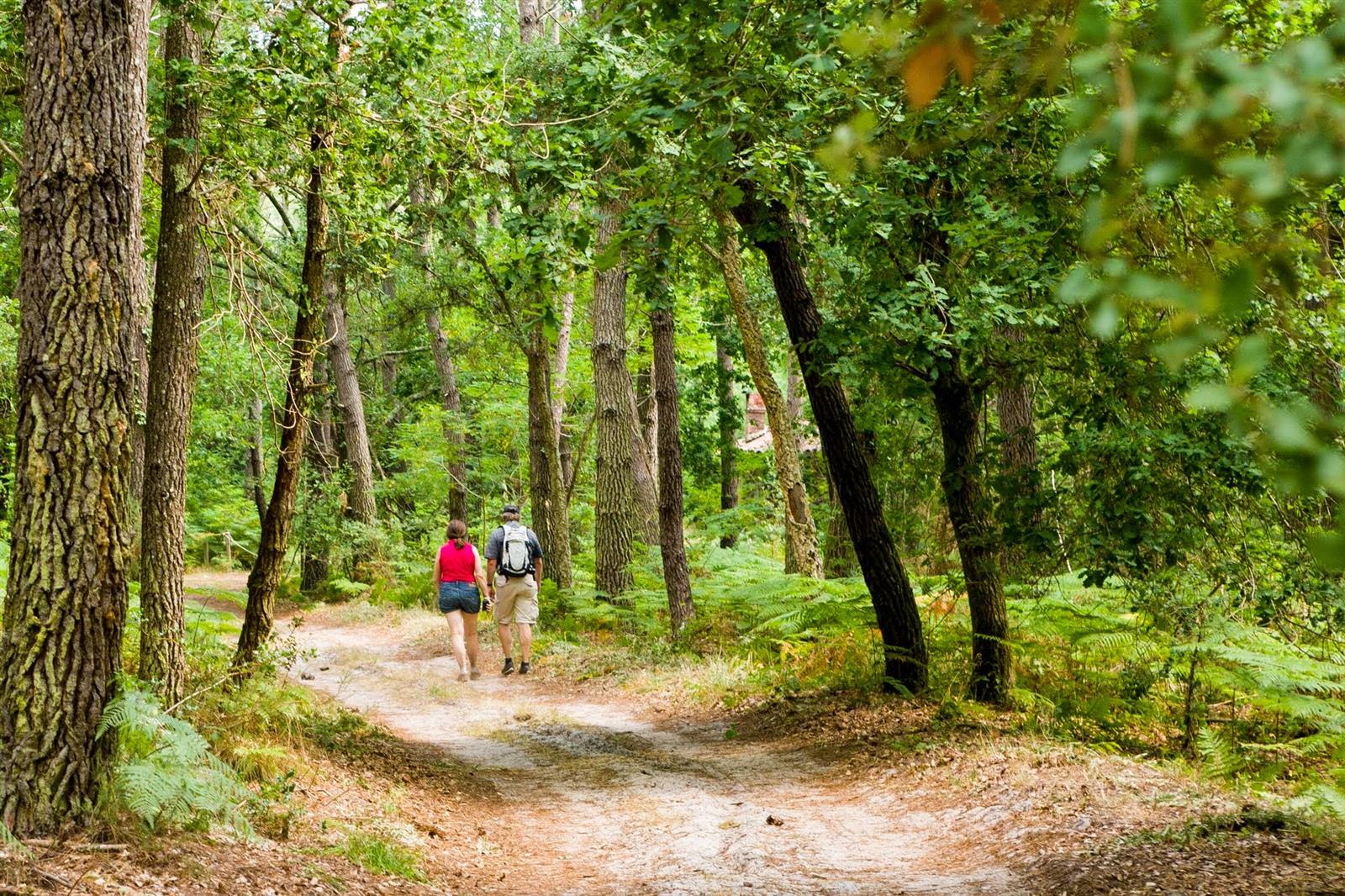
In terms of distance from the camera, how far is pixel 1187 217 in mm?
7523

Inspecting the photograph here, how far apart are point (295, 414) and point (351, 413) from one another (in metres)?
14.8

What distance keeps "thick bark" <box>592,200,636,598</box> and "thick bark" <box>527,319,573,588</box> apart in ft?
3.08

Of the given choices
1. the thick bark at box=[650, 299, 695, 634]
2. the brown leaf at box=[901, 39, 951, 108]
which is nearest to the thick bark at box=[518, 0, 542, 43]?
the thick bark at box=[650, 299, 695, 634]

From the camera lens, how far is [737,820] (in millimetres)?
7109

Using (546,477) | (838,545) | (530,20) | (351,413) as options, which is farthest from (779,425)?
(351,413)

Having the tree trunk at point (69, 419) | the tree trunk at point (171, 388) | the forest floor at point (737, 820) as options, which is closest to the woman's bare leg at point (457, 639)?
the forest floor at point (737, 820)

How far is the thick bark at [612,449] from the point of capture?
16.8 m

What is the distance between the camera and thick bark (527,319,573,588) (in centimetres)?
1738

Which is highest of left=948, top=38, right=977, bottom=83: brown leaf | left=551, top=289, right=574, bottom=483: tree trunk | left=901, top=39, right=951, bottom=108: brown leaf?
left=551, top=289, right=574, bottom=483: tree trunk

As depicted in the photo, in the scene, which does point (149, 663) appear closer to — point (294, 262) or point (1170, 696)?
point (1170, 696)

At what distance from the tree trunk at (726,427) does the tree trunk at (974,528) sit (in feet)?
→ 61.3

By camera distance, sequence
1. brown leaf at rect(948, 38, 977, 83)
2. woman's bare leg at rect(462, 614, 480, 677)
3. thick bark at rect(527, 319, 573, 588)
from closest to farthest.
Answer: brown leaf at rect(948, 38, 977, 83) < woman's bare leg at rect(462, 614, 480, 677) < thick bark at rect(527, 319, 573, 588)

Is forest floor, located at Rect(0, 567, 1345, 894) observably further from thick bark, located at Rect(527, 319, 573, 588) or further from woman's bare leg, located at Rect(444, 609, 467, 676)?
thick bark, located at Rect(527, 319, 573, 588)

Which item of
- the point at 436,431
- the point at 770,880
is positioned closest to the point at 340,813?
the point at 770,880
